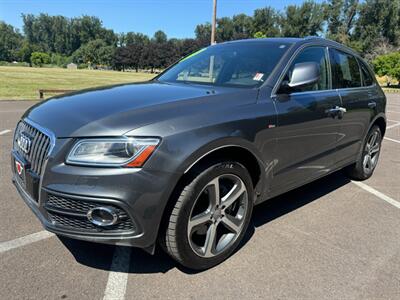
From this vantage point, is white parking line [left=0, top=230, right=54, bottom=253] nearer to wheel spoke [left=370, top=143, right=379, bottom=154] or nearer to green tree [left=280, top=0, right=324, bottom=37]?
wheel spoke [left=370, top=143, right=379, bottom=154]

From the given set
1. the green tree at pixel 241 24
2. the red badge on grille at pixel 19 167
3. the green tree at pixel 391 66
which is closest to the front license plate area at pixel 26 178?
the red badge on grille at pixel 19 167

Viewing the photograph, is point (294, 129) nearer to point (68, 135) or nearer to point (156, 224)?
point (156, 224)

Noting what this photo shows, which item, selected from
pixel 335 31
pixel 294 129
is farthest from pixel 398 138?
pixel 335 31

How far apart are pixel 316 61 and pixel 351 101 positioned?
2.46 ft

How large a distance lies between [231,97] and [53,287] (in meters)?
1.87

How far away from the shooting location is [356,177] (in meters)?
5.11

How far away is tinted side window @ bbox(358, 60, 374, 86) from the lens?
4.78m

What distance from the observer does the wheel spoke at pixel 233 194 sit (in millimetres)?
2803

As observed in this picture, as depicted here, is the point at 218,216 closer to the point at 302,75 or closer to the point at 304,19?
the point at 302,75

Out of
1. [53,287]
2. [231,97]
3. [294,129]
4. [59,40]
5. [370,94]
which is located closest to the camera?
[53,287]

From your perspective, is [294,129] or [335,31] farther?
[335,31]

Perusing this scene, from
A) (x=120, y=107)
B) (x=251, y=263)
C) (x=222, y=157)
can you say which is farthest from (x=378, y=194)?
(x=120, y=107)

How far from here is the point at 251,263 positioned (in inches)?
114

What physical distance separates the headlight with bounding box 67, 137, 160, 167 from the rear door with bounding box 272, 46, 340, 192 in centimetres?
130
